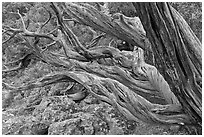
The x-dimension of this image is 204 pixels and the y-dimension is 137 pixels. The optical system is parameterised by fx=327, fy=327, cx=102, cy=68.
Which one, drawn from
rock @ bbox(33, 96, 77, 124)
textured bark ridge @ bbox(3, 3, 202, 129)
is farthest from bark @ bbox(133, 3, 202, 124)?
rock @ bbox(33, 96, 77, 124)

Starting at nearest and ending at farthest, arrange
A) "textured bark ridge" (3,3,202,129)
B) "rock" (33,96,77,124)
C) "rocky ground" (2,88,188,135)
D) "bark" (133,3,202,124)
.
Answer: "bark" (133,3,202,124)
"textured bark ridge" (3,3,202,129)
"rocky ground" (2,88,188,135)
"rock" (33,96,77,124)

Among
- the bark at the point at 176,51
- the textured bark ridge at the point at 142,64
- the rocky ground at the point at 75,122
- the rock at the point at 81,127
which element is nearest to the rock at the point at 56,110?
the rocky ground at the point at 75,122

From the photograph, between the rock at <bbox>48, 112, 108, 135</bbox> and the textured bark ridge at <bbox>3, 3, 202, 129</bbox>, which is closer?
the textured bark ridge at <bbox>3, 3, 202, 129</bbox>

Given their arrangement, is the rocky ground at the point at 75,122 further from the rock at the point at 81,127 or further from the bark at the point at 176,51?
the bark at the point at 176,51

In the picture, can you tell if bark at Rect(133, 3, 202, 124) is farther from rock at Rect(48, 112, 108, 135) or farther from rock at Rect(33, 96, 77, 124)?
rock at Rect(33, 96, 77, 124)

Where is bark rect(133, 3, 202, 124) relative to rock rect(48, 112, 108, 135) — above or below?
above

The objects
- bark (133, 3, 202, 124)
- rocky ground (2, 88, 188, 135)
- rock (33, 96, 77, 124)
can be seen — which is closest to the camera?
bark (133, 3, 202, 124)

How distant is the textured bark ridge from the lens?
290 cm

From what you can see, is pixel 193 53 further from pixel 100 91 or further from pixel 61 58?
pixel 61 58

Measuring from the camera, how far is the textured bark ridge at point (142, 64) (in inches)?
114

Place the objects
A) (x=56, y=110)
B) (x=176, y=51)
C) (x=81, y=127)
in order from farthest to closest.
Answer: (x=56, y=110) → (x=81, y=127) → (x=176, y=51)

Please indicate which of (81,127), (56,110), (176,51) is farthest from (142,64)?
(56,110)

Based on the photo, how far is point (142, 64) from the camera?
568 cm

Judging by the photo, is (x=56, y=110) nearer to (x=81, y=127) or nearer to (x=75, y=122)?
(x=75, y=122)
